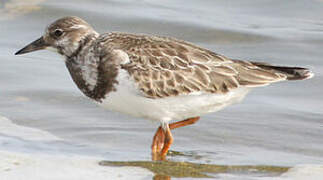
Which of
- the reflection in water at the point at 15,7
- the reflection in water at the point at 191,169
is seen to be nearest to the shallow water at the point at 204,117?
the reflection in water at the point at 15,7

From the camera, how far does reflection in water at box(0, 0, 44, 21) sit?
1161cm

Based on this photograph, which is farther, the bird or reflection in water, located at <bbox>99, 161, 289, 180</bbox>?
the bird

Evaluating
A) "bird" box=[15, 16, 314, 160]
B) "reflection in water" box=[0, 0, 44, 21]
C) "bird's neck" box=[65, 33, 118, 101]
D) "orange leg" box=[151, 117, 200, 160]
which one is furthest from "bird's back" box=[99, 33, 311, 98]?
"reflection in water" box=[0, 0, 44, 21]

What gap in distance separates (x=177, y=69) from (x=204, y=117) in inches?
54.3

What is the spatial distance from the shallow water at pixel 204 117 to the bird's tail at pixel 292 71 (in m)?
0.70

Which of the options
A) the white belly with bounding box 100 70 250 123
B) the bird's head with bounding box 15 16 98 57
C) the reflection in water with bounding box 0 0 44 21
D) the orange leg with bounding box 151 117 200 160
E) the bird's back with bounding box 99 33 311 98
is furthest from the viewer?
the reflection in water with bounding box 0 0 44 21

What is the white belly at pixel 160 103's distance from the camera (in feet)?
21.4

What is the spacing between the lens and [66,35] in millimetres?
7121

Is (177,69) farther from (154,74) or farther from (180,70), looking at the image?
(154,74)

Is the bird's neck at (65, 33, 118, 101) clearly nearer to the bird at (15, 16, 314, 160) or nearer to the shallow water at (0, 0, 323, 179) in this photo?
the bird at (15, 16, 314, 160)

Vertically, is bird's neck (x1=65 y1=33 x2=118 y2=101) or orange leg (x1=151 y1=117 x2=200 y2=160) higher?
bird's neck (x1=65 y1=33 x2=118 y2=101)

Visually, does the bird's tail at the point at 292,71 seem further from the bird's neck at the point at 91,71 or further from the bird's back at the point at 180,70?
the bird's neck at the point at 91,71

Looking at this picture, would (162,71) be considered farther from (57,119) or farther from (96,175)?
(57,119)

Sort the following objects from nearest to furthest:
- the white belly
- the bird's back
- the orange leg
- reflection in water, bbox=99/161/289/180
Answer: reflection in water, bbox=99/161/289/180 < the white belly < the bird's back < the orange leg
